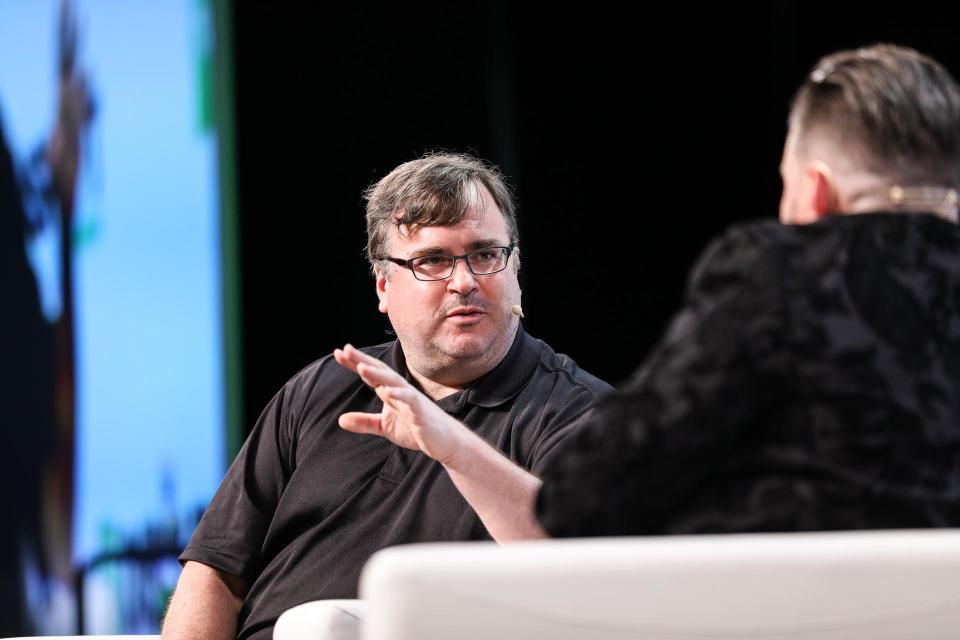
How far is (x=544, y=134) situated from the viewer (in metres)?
4.62

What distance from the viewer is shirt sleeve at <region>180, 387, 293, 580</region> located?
233cm

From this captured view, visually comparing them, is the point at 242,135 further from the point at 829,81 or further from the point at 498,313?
the point at 829,81

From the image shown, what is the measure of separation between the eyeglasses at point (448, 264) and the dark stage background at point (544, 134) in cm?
206

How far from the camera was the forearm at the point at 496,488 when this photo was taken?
69.6 inches

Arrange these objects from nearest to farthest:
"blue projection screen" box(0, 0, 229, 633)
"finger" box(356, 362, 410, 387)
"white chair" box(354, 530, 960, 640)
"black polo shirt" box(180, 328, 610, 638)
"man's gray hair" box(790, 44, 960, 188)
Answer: "white chair" box(354, 530, 960, 640) < "man's gray hair" box(790, 44, 960, 188) < "finger" box(356, 362, 410, 387) < "black polo shirt" box(180, 328, 610, 638) < "blue projection screen" box(0, 0, 229, 633)

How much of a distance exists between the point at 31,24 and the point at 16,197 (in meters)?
0.67

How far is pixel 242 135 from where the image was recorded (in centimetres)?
→ 456

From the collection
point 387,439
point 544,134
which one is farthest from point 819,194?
point 544,134

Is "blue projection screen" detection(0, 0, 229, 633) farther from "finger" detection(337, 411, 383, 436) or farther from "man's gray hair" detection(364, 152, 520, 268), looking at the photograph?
"finger" detection(337, 411, 383, 436)

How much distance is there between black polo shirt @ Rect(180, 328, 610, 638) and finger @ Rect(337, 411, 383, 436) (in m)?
0.53

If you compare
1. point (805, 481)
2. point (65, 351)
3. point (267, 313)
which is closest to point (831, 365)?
point (805, 481)

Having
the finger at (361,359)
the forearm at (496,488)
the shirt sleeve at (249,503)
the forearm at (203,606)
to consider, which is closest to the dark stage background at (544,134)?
the shirt sleeve at (249,503)

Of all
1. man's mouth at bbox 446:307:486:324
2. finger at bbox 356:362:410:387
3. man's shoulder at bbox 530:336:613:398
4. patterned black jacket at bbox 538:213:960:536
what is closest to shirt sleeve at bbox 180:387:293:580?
man's mouth at bbox 446:307:486:324

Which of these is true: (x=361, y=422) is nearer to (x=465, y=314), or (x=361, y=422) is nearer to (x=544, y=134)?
(x=465, y=314)
